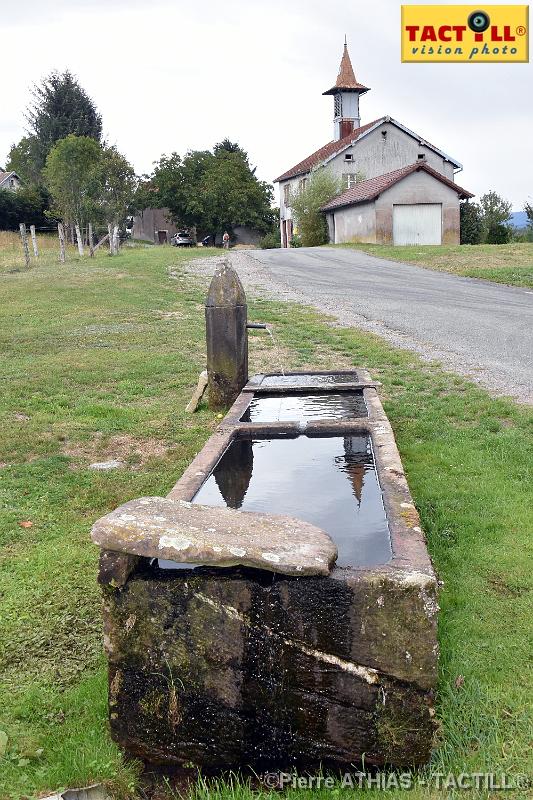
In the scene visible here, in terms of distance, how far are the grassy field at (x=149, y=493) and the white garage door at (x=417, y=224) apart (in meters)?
19.5

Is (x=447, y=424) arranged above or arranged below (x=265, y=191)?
below

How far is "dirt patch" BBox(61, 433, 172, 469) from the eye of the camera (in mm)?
6301

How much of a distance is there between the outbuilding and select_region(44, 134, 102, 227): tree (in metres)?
10.8

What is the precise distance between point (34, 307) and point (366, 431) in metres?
10.7

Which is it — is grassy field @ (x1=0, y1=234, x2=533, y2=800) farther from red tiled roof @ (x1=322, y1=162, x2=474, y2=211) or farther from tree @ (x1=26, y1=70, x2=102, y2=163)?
tree @ (x1=26, y1=70, x2=102, y2=163)

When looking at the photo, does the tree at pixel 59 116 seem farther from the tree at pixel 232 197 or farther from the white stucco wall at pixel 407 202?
the white stucco wall at pixel 407 202

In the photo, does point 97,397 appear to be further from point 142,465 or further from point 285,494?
point 285,494

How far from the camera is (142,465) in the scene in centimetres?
615

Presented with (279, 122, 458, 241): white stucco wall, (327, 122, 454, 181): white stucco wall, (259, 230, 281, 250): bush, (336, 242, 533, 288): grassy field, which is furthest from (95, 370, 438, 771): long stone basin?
(259, 230, 281, 250): bush

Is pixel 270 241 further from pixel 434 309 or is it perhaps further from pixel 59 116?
pixel 434 309

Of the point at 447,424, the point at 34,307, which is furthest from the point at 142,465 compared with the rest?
the point at 34,307

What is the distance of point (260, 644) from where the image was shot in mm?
2713

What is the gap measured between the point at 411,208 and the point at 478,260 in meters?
9.56

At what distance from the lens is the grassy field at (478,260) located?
18562 mm
